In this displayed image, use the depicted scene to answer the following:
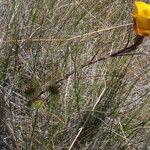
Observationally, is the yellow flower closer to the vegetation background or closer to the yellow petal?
the yellow petal

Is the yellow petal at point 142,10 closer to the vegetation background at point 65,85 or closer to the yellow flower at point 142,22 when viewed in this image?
the yellow flower at point 142,22

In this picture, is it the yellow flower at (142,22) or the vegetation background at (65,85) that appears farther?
the vegetation background at (65,85)

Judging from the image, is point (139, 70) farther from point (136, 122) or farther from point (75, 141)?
point (75, 141)

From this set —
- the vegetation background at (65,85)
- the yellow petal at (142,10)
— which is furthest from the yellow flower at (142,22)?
the vegetation background at (65,85)

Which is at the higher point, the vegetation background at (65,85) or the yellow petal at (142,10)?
the yellow petal at (142,10)

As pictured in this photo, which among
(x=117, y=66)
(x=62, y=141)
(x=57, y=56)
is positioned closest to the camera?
(x=62, y=141)

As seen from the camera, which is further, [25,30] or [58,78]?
[25,30]

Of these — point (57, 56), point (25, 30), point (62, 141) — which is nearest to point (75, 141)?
point (62, 141)

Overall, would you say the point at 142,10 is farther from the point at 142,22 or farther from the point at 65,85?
the point at 65,85

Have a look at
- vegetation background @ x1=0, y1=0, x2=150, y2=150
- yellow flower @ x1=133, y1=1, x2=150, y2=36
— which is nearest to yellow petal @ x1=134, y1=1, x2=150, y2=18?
yellow flower @ x1=133, y1=1, x2=150, y2=36
